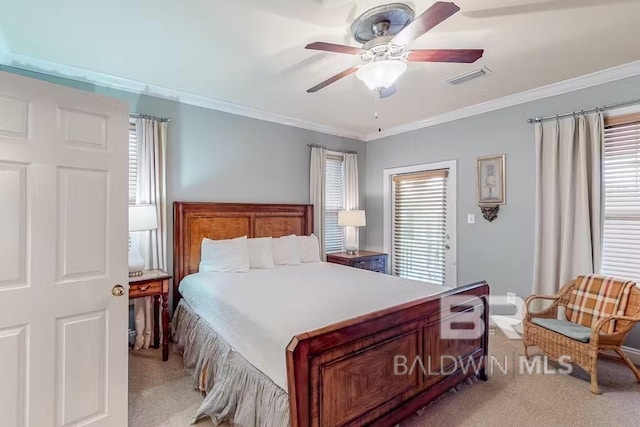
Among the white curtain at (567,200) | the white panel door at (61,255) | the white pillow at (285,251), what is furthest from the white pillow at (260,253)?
the white curtain at (567,200)

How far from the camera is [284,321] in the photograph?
188 centimetres

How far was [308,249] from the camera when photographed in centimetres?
418

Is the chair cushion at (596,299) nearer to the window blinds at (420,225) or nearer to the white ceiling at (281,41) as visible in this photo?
the window blinds at (420,225)

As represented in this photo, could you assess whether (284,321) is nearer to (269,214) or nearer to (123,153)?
(123,153)

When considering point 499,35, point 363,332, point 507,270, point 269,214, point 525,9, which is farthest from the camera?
point 269,214

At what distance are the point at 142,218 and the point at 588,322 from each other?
14.1 ft

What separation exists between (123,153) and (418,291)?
2.39m

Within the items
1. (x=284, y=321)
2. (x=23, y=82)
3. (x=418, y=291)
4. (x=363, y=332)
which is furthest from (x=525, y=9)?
(x=23, y=82)

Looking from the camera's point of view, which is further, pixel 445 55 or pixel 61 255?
pixel 445 55

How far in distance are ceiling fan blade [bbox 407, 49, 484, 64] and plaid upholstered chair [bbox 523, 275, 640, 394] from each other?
226 cm

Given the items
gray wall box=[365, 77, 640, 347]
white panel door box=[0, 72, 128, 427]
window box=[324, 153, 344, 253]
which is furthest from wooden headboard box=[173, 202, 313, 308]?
gray wall box=[365, 77, 640, 347]

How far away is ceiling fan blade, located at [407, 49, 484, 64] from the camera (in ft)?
6.43

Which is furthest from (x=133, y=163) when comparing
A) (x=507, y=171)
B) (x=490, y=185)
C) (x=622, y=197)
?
(x=622, y=197)

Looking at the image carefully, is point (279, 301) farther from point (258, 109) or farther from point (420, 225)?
point (420, 225)
